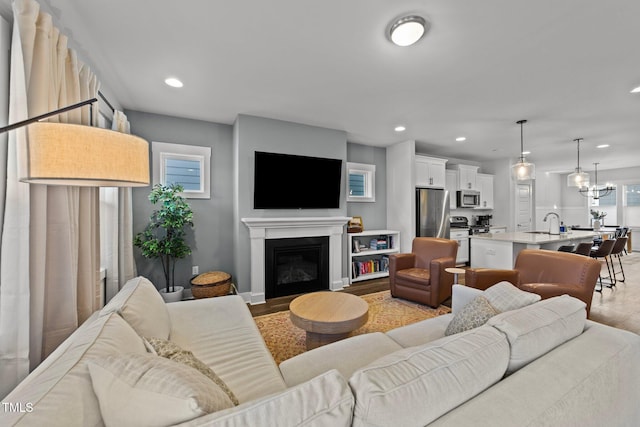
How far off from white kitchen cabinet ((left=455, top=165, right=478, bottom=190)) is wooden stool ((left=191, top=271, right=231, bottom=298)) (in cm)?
541

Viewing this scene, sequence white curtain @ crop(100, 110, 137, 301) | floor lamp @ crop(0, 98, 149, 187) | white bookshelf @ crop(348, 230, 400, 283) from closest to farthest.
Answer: floor lamp @ crop(0, 98, 149, 187), white curtain @ crop(100, 110, 137, 301), white bookshelf @ crop(348, 230, 400, 283)

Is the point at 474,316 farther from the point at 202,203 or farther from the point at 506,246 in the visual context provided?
the point at 202,203

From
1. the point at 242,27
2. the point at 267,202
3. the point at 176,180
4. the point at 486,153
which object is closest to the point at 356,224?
the point at 267,202

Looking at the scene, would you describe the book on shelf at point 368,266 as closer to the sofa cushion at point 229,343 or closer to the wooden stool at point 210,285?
the wooden stool at point 210,285

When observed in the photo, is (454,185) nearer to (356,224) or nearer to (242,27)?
(356,224)

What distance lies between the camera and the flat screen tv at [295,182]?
140 inches

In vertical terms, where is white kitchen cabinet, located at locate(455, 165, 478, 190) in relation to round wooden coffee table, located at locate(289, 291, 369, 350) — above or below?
above

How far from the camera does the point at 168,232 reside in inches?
124

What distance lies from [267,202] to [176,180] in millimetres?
1315

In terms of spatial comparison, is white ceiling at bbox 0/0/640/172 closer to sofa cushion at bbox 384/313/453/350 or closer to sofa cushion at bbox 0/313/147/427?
sofa cushion at bbox 0/313/147/427

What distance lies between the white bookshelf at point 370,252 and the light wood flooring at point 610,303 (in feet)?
0.54

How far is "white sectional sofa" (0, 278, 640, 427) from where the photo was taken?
649 millimetres

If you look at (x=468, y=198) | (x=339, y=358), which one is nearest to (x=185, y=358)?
(x=339, y=358)

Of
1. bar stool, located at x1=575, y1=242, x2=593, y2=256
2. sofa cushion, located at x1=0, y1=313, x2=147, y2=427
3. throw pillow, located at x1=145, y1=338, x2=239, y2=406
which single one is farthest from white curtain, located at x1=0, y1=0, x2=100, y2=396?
bar stool, located at x1=575, y1=242, x2=593, y2=256
